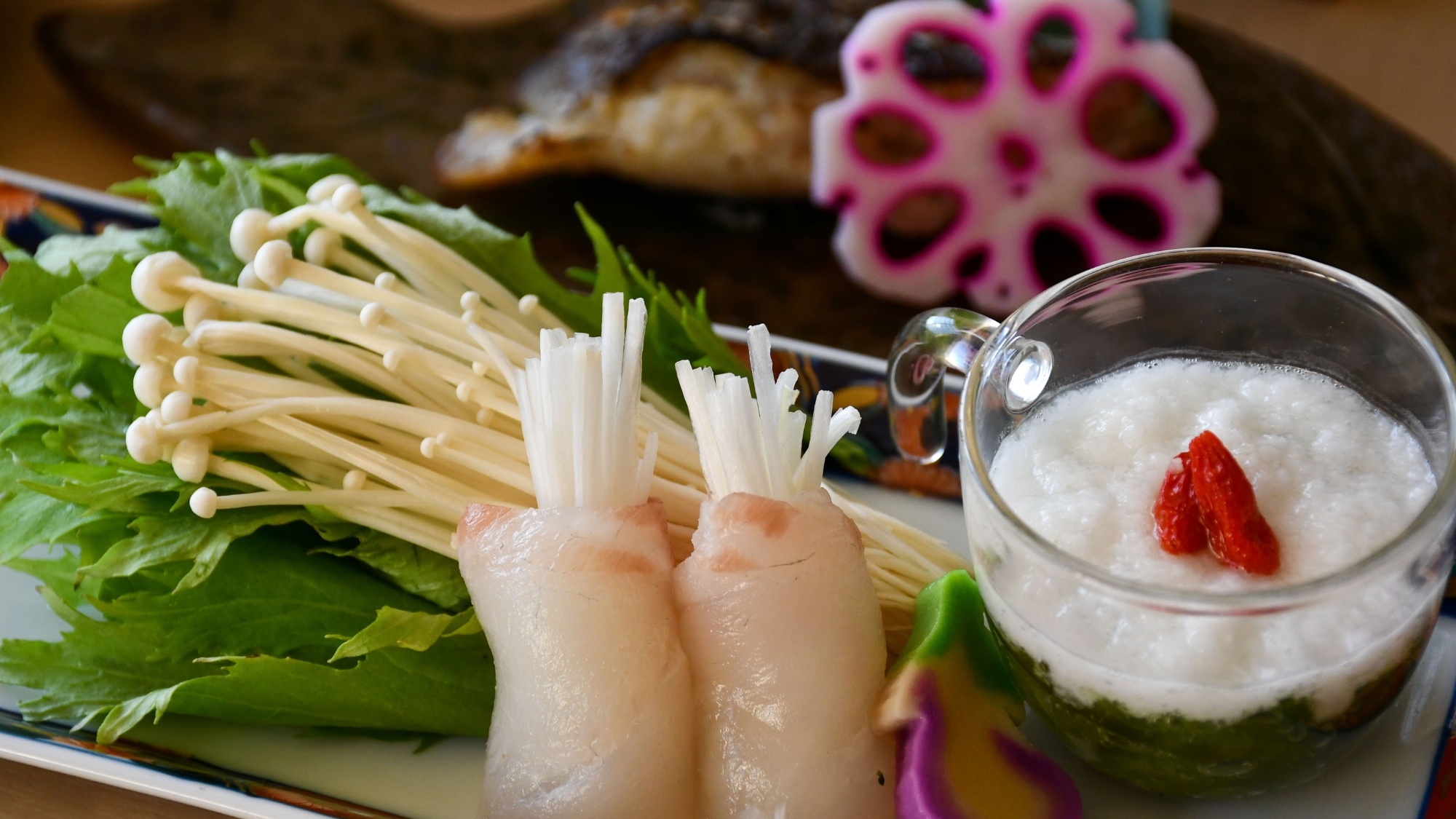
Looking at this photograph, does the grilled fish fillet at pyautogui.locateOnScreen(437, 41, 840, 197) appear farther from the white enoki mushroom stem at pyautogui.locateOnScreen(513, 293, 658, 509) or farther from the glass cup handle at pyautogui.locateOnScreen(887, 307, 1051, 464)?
the white enoki mushroom stem at pyautogui.locateOnScreen(513, 293, 658, 509)

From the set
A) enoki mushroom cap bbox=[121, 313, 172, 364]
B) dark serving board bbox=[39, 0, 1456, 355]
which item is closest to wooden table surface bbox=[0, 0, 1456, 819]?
dark serving board bbox=[39, 0, 1456, 355]

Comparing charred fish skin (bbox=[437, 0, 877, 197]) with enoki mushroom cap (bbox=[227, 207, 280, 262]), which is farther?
charred fish skin (bbox=[437, 0, 877, 197])

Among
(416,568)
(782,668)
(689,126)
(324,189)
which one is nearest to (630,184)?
(689,126)

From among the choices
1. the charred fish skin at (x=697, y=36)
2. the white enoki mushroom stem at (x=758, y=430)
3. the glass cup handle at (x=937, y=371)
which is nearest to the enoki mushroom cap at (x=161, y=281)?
the white enoki mushroom stem at (x=758, y=430)

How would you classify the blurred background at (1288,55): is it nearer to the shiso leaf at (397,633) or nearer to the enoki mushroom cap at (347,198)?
the enoki mushroom cap at (347,198)

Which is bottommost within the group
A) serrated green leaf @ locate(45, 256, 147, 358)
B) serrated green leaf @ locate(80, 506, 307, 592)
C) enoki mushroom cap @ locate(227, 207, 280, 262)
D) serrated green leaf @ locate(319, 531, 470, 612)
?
serrated green leaf @ locate(319, 531, 470, 612)

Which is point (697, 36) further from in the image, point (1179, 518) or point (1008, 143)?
point (1179, 518)

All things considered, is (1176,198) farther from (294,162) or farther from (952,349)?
(294,162)
